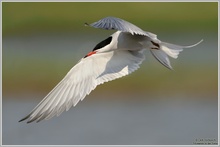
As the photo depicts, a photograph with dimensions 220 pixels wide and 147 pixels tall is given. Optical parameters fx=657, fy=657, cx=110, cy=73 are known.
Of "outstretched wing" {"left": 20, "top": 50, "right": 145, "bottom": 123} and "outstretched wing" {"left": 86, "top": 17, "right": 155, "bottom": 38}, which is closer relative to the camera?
"outstretched wing" {"left": 86, "top": 17, "right": 155, "bottom": 38}

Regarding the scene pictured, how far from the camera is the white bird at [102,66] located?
9.47ft

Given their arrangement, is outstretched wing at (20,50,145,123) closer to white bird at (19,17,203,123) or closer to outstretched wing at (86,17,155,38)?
white bird at (19,17,203,123)

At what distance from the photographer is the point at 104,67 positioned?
3.10 m

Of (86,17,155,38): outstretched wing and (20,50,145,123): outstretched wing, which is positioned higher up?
(86,17,155,38): outstretched wing

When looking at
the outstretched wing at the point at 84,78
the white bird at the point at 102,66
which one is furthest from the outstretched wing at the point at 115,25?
the outstretched wing at the point at 84,78

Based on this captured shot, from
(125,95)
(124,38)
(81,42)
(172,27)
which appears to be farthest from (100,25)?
(172,27)

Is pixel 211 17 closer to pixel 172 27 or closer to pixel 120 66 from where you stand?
pixel 172 27

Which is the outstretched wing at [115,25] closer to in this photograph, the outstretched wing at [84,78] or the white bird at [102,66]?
the white bird at [102,66]

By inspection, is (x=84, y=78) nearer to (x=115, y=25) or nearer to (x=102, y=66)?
(x=102, y=66)

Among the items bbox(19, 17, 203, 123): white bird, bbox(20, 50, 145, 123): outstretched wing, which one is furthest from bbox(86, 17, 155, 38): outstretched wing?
bbox(20, 50, 145, 123): outstretched wing

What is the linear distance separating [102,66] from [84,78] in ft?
0.41

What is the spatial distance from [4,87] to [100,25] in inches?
79.5

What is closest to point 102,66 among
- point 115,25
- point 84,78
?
point 84,78

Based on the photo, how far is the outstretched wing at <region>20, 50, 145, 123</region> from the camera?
2881mm
